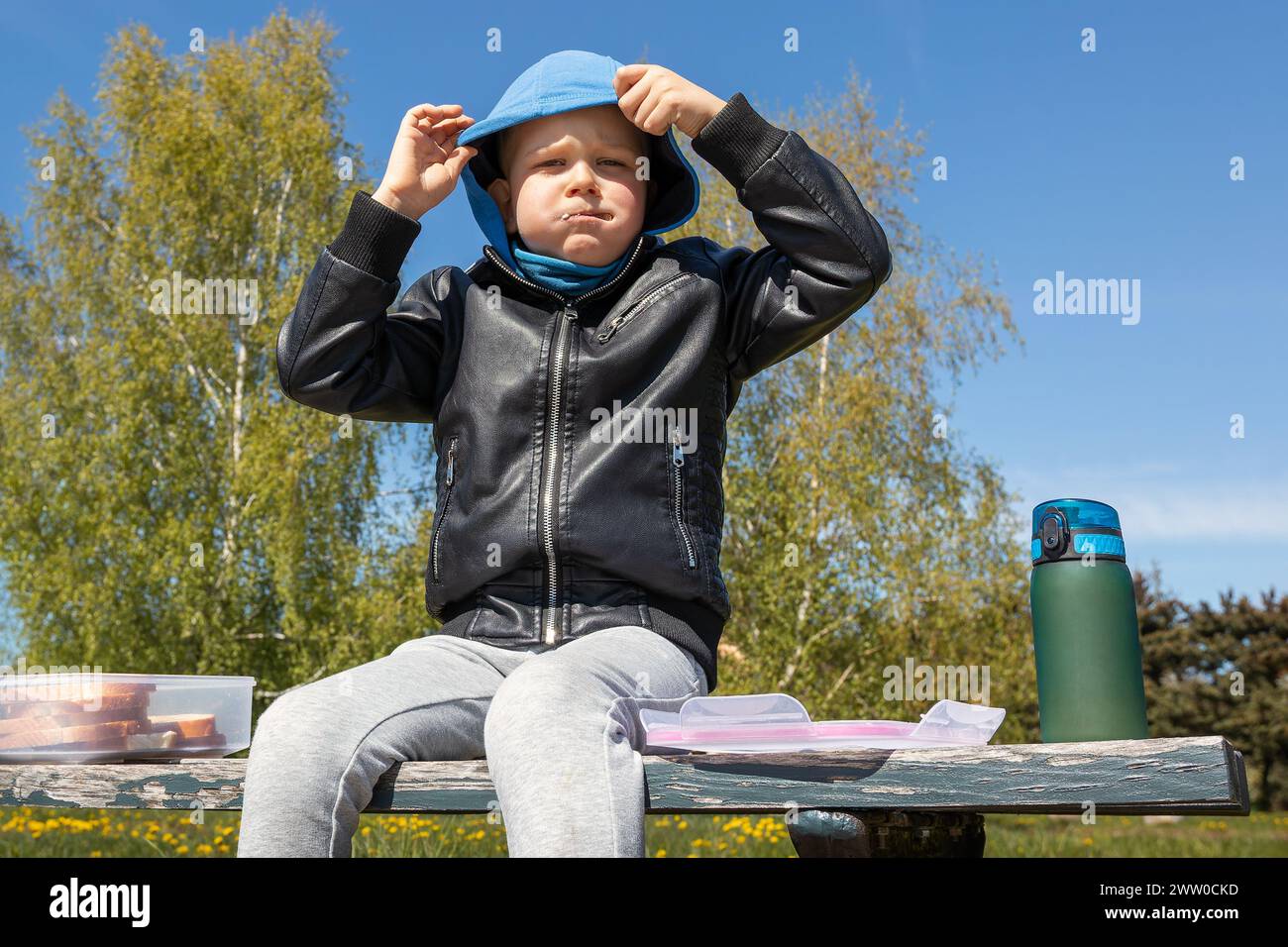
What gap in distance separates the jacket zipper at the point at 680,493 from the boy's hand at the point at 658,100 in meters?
0.55

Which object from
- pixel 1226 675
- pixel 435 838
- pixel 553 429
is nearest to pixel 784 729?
pixel 553 429

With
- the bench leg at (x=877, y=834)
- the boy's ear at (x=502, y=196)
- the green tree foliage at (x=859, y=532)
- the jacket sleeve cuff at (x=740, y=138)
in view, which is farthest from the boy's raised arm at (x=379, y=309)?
the green tree foliage at (x=859, y=532)

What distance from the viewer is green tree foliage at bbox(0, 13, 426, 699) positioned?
1169 centimetres

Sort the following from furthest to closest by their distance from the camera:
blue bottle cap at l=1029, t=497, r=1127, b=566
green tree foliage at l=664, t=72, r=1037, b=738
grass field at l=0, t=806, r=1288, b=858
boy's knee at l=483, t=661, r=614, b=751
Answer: green tree foliage at l=664, t=72, r=1037, b=738 → grass field at l=0, t=806, r=1288, b=858 → blue bottle cap at l=1029, t=497, r=1127, b=566 → boy's knee at l=483, t=661, r=614, b=751

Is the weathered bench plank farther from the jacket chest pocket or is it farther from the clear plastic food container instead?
the jacket chest pocket

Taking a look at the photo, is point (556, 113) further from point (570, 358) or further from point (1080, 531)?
point (1080, 531)

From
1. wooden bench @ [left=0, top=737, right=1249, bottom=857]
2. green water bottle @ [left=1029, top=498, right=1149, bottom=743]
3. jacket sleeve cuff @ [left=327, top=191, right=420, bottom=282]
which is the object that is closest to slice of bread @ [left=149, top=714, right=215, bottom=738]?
wooden bench @ [left=0, top=737, right=1249, bottom=857]

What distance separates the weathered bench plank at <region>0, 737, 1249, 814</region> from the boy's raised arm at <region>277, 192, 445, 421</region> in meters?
0.68

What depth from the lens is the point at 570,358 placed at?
2037 mm

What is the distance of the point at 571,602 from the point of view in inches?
75.8

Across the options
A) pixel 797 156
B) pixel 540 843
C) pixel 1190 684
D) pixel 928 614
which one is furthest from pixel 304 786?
pixel 1190 684

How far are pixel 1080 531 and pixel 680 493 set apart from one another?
66 centimetres

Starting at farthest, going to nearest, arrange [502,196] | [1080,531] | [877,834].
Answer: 1. [502,196]
2. [877,834]
3. [1080,531]
